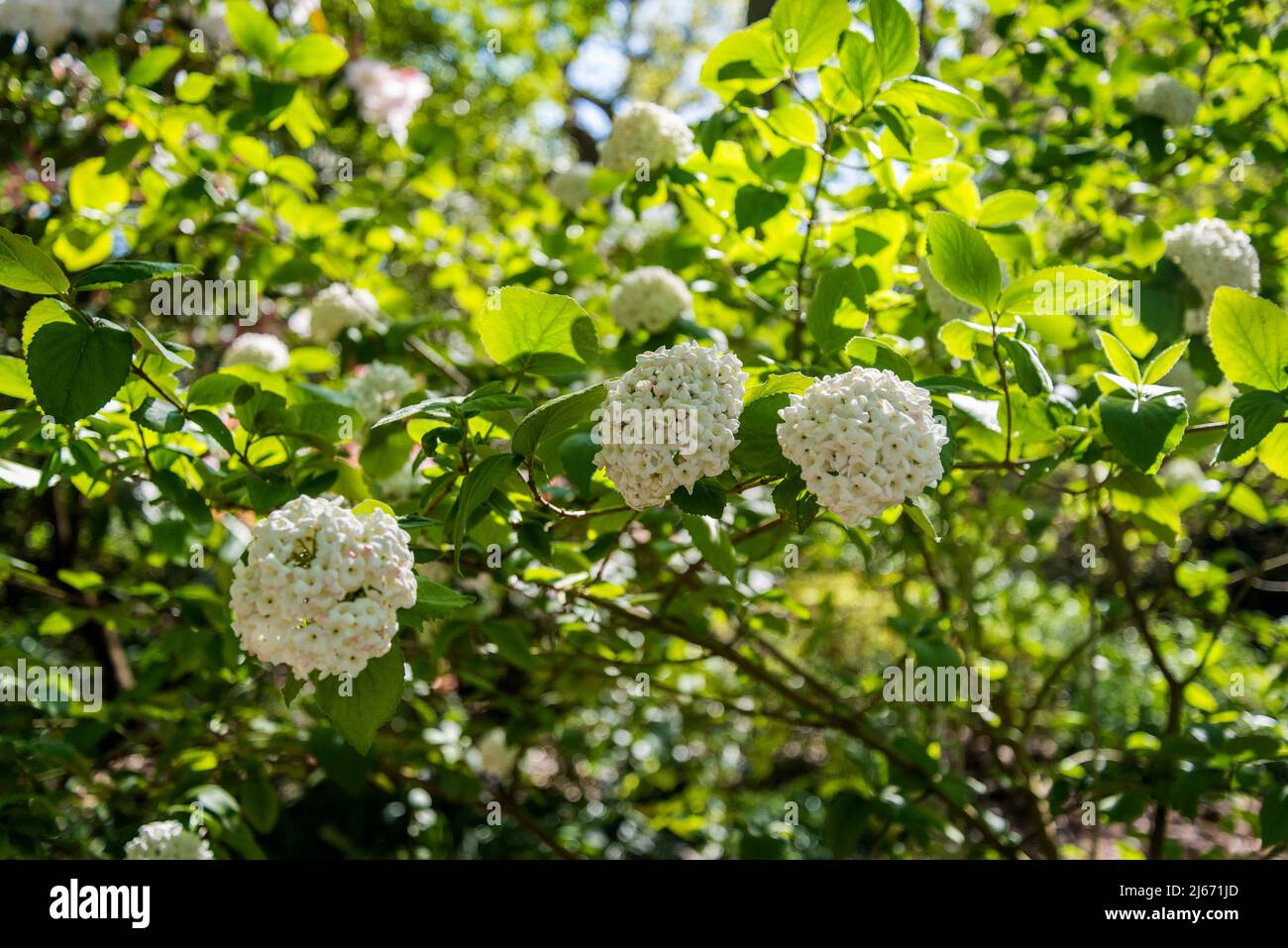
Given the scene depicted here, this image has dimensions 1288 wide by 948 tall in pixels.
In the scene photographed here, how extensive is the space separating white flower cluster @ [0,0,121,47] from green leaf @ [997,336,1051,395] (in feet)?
8.78

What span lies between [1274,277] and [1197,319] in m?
0.53

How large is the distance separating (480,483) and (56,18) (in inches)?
94.4

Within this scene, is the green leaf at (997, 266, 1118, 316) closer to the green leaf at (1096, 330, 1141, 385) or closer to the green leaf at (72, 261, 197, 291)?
the green leaf at (1096, 330, 1141, 385)

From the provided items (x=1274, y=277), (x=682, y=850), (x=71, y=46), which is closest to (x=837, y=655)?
(x=682, y=850)

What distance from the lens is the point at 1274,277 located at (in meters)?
2.20

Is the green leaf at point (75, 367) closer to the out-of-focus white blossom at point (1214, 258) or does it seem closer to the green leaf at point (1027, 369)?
the green leaf at point (1027, 369)

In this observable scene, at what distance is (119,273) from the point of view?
107 cm

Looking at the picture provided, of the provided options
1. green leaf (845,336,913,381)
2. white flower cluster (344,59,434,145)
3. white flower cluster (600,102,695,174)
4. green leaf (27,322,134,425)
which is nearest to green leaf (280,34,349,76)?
white flower cluster (600,102,695,174)

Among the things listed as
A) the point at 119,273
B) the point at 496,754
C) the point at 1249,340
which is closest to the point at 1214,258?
the point at 1249,340

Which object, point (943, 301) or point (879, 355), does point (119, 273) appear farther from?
point (943, 301)

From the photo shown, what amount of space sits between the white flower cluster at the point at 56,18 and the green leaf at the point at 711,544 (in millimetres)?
2421

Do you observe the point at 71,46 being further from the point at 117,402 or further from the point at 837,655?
the point at 837,655

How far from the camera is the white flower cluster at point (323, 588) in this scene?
1048mm

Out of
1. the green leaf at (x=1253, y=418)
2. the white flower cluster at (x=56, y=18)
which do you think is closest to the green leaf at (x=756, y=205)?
the green leaf at (x=1253, y=418)
